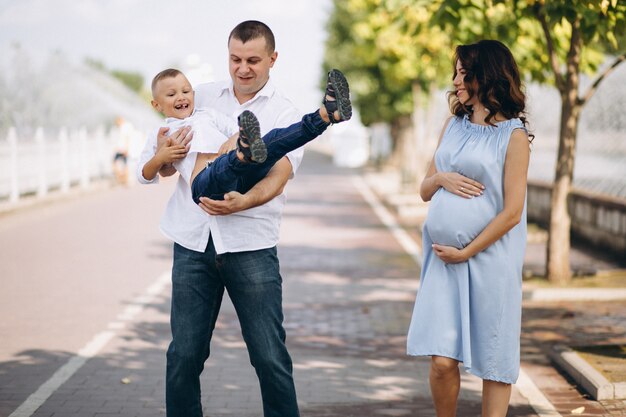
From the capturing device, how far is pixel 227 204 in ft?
14.6

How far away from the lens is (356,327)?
9320mm

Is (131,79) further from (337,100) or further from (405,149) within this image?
(337,100)

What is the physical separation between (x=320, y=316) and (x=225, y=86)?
5.28 metres

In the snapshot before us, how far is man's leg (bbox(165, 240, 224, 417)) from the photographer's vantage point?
476cm

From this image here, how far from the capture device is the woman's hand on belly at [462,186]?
4.84m

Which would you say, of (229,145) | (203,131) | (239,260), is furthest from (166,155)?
(239,260)

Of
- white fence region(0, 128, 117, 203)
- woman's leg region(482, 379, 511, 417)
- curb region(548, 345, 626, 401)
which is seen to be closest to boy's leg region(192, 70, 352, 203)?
woman's leg region(482, 379, 511, 417)

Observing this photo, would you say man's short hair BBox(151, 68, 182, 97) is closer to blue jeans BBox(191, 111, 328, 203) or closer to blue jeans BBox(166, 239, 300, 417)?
blue jeans BBox(191, 111, 328, 203)

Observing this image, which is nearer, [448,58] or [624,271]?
[624,271]

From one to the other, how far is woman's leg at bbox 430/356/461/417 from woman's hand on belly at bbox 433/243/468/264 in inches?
16.9

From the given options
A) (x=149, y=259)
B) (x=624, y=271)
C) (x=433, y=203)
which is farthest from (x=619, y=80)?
(x=433, y=203)

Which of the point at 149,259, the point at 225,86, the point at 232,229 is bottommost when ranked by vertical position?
the point at 149,259

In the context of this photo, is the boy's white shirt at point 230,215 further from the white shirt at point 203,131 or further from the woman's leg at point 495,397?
the woman's leg at point 495,397

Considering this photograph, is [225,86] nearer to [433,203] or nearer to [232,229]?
[232,229]
